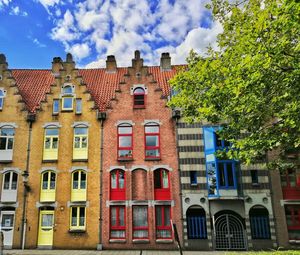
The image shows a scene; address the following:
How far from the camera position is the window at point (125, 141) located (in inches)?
855

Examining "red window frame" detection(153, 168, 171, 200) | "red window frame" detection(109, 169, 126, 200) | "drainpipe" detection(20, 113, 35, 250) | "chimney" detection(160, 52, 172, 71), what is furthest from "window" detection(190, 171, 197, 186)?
"drainpipe" detection(20, 113, 35, 250)

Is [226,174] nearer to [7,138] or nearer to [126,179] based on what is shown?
[126,179]

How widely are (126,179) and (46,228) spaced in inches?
265

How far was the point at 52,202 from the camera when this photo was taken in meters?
20.7

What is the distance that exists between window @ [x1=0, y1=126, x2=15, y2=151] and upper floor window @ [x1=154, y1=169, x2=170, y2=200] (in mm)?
11603

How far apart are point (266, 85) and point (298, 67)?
153cm

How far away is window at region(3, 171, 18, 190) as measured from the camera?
2125 cm

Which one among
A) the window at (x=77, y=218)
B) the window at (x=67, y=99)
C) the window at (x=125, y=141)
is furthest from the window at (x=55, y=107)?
the window at (x=77, y=218)

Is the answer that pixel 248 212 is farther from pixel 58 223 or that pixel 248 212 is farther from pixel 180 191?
pixel 58 223

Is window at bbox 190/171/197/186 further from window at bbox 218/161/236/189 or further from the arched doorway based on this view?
the arched doorway

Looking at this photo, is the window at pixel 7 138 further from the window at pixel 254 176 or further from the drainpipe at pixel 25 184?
the window at pixel 254 176

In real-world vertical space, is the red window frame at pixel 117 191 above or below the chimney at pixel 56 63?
below

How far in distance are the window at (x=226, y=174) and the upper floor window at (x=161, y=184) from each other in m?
3.85

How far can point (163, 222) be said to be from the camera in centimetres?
2028
